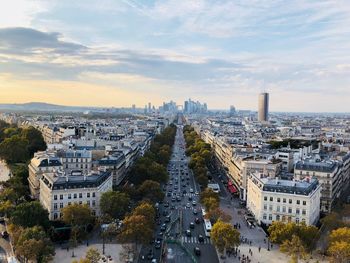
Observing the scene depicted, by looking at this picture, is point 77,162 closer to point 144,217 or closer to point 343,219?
point 144,217

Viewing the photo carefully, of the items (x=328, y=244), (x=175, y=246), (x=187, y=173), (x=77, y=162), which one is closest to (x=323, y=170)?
(x=328, y=244)

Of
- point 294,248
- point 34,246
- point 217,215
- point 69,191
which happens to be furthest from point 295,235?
point 69,191

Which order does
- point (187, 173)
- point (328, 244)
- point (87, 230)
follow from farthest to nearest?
point (187, 173), point (87, 230), point (328, 244)

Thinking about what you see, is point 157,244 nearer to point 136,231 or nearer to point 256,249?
point 136,231

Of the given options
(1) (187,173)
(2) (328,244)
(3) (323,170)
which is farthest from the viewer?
(1) (187,173)

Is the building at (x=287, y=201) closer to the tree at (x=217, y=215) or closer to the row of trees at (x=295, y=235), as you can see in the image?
the tree at (x=217, y=215)

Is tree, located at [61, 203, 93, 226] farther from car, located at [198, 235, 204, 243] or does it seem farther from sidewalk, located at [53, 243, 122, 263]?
car, located at [198, 235, 204, 243]
